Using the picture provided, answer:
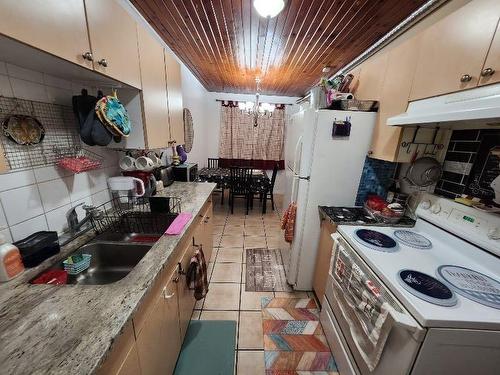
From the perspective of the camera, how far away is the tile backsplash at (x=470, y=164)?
1170 mm

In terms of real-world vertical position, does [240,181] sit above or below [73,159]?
below

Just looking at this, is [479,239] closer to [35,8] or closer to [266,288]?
[266,288]

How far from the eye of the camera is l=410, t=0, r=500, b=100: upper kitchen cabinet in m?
0.89

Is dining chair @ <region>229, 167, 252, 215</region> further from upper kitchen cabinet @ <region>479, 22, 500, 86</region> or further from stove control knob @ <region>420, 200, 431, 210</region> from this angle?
upper kitchen cabinet @ <region>479, 22, 500, 86</region>

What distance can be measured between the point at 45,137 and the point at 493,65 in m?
2.10

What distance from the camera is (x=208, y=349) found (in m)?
1.45

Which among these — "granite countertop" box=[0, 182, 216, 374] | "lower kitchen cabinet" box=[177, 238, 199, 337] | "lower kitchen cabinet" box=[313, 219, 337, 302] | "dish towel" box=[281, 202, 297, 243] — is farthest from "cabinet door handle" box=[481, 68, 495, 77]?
"lower kitchen cabinet" box=[177, 238, 199, 337]

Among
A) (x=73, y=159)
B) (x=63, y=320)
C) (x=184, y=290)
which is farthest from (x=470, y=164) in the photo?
(x=73, y=159)

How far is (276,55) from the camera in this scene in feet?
8.13

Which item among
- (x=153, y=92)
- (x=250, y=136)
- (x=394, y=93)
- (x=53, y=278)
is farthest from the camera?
(x=250, y=136)

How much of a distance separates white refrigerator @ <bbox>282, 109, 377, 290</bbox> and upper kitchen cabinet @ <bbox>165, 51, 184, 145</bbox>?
119cm

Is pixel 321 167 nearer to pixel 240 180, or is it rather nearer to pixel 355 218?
pixel 355 218

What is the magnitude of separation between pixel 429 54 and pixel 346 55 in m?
1.52

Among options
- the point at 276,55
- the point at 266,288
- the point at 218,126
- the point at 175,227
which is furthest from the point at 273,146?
the point at 175,227
